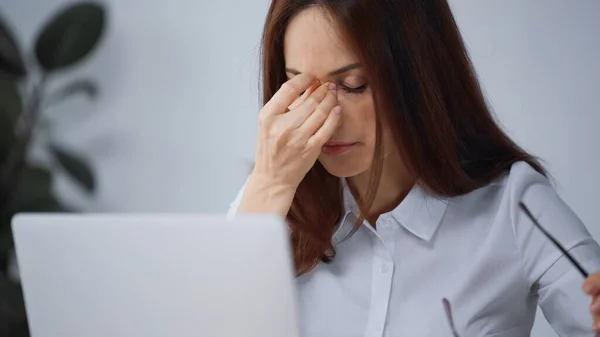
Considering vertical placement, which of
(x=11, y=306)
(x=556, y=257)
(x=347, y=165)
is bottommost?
(x=11, y=306)

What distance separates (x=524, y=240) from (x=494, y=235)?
50 millimetres

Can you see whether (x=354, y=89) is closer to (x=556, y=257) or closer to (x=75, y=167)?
(x=556, y=257)

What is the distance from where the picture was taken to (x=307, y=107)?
127 cm

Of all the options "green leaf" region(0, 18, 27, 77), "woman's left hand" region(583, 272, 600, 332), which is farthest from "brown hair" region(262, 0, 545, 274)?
"green leaf" region(0, 18, 27, 77)

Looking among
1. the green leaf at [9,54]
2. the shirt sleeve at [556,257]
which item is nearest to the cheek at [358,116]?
the shirt sleeve at [556,257]

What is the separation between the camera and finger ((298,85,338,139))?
1250 millimetres

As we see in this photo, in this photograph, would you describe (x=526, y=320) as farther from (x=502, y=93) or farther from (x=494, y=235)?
(x=502, y=93)

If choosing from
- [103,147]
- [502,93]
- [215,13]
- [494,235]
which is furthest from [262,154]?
[103,147]

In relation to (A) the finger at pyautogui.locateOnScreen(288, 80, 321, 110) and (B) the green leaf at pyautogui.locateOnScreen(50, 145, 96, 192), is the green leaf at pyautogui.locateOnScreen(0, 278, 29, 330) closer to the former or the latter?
(B) the green leaf at pyautogui.locateOnScreen(50, 145, 96, 192)

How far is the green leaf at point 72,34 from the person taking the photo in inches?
107

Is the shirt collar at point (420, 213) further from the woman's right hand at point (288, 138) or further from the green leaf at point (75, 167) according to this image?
the green leaf at point (75, 167)

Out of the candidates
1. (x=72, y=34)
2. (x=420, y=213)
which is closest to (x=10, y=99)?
(x=72, y=34)

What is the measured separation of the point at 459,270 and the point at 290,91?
0.41 m

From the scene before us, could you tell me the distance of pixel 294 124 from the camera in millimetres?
1302
